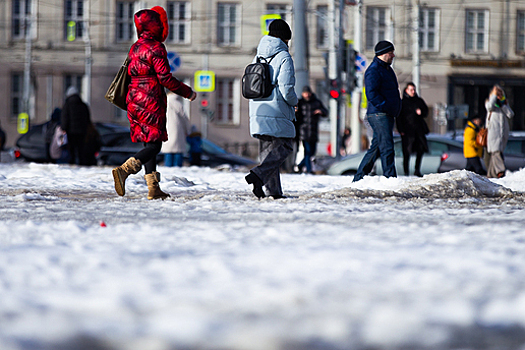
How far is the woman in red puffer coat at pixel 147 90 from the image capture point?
585cm

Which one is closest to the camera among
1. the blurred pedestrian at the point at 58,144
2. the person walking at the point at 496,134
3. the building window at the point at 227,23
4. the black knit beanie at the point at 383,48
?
the black knit beanie at the point at 383,48

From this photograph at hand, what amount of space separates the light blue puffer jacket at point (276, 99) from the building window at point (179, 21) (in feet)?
96.8

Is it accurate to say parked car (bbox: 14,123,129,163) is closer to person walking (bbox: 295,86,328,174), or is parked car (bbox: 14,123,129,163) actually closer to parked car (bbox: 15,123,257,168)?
parked car (bbox: 15,123,257,168)

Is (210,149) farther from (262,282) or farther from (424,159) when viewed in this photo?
(262,282)

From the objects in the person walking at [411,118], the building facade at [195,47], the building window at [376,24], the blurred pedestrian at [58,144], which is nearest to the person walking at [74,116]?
the blurred pedestrian at [58,144]

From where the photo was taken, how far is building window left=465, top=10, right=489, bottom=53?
1400 inches

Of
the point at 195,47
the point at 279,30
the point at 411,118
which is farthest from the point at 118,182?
the point at 195,47

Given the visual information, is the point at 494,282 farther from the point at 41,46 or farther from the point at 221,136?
the point at 41,46

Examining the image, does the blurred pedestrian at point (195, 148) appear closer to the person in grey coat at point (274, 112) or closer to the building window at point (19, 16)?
the person in grey coat at point (274, 112)

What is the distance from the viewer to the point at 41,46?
34625 millimetres

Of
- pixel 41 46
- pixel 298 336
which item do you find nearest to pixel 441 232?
pixel 298 336

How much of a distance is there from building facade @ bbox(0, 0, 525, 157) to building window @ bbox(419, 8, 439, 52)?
47 millimetres

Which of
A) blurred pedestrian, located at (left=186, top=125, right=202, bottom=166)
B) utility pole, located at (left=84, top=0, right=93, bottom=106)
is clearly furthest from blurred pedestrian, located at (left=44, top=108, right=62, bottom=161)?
utility pole, located at (left=84, top=0, right=93, bottom=106)

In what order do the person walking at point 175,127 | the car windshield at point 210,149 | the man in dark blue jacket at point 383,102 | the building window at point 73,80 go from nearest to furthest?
1. the man in dark blue jacket at point 383,102
2. the person walking at point 175,127
3. the car windshield at point 210,149
4. the building window at point 73,80
